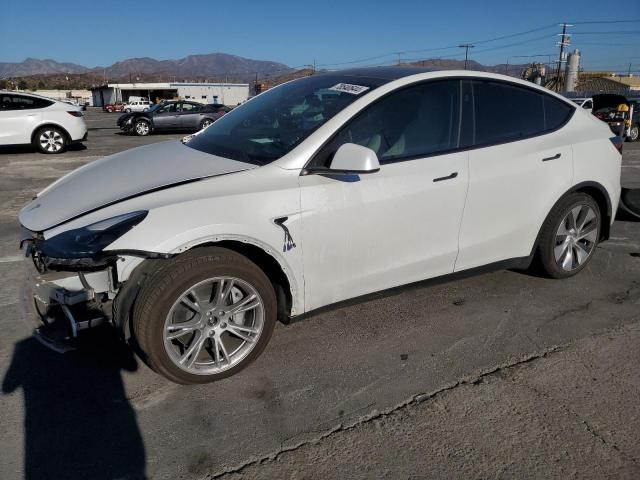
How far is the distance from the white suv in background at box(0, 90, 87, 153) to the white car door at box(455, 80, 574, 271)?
1195cm

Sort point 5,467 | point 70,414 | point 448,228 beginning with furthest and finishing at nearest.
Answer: point 448,228 → point 70,414 → point 5,467

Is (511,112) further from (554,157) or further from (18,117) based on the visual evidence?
(18,117)

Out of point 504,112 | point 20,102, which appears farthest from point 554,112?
point 20,102

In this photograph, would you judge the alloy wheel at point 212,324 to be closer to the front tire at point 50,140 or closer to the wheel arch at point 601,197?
the wheel arch at point 601,197

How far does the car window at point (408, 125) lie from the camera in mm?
3156

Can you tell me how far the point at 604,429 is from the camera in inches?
101

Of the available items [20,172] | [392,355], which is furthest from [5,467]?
[20,172]

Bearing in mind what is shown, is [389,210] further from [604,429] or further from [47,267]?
[47,267]

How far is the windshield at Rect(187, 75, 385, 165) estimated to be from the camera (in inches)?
→ 125

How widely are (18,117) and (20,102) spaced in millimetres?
386

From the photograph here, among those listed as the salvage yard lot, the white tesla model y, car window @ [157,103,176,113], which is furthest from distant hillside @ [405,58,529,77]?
car window @ [157,103,176,113]

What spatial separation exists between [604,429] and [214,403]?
1952 millimetres

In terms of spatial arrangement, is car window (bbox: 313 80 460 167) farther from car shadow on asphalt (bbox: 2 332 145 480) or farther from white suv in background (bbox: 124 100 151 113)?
white suv in background (bbox: 124 100 151 113)

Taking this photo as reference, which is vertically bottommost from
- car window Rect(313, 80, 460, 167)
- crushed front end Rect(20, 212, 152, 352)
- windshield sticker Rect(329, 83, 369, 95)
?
crushed front end Rect(20, 212, 152, 352)
